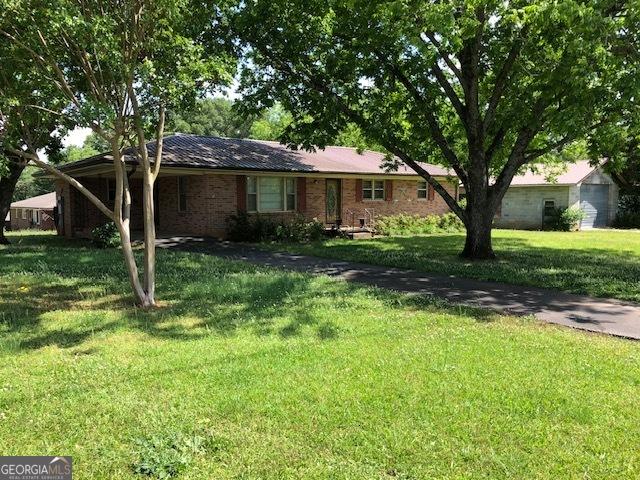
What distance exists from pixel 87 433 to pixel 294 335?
2944mm

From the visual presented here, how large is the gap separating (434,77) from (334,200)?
1012 centimetres

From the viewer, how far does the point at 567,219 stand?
29578 millimetres

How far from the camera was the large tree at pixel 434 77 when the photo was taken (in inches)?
430

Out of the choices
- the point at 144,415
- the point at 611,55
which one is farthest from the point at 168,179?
the point at 144,415

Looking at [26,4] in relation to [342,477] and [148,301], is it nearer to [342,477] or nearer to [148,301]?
[148,301]

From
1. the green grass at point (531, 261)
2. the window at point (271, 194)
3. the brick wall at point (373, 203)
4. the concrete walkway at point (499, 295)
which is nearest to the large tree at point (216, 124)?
the brick wall at point (373, 203)

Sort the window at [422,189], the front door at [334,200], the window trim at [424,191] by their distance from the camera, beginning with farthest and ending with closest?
1. the window at [422,189]
2. the window trim at [424,191]
3. the front door at [334,200]

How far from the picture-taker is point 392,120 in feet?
53.2

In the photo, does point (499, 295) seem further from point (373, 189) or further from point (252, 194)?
point (373, 189)

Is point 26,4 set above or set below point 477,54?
below

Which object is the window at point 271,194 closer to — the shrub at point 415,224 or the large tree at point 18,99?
the shrub at point 415,224

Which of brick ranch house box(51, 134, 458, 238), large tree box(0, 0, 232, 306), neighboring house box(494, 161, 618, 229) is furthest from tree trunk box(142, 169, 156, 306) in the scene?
neighboring house box(494, 161, 618, 229)

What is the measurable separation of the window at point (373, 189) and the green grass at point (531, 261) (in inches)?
246

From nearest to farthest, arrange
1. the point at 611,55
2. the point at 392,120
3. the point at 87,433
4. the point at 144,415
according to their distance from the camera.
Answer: the point at 87,433, the point at 144,415, the point at 611,55, the point at 392,120
